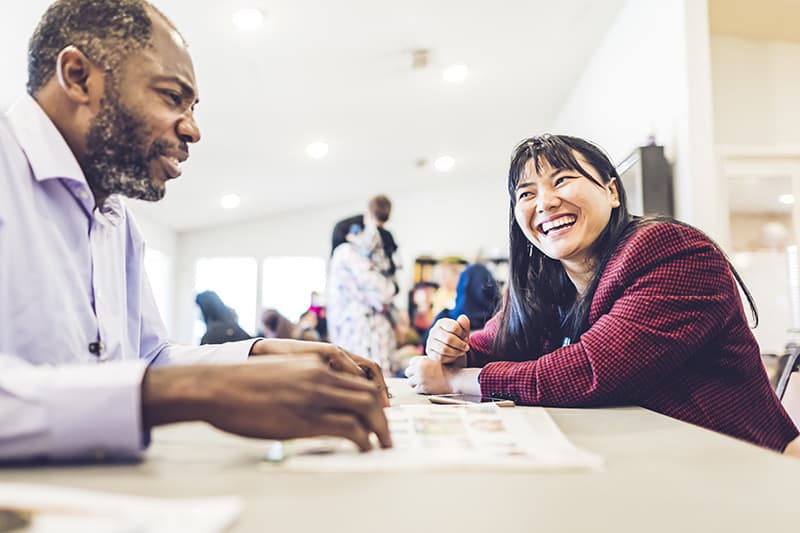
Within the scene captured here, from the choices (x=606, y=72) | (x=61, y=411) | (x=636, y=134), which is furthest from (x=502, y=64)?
(x=61, y=411)

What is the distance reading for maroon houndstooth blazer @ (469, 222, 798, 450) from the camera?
1.07m

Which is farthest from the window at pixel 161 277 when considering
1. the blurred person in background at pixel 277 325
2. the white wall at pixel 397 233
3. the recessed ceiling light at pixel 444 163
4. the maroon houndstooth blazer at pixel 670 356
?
the maroon houndstooth blazer at pixel 670 356

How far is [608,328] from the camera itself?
110cm

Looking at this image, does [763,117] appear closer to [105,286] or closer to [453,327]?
[453,327]

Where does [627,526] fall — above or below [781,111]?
below

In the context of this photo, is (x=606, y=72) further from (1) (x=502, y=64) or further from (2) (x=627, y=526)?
(2) (x=627, y=526)

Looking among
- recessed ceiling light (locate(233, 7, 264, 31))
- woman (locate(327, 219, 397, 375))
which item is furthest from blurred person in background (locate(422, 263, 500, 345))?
recessed ceiling light (locate(233, 7, 264, 31))

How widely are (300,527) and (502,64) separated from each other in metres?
5.17

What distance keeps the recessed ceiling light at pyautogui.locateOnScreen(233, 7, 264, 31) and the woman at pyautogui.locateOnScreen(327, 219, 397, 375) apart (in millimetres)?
1331

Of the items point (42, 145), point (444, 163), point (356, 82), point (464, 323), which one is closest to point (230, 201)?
point (444, 163)

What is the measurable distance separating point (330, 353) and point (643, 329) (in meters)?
0.49

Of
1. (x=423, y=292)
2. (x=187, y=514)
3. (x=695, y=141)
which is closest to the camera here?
(x=187, y=514)

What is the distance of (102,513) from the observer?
40 cm

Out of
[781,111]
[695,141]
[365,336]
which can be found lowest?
[365,336]
